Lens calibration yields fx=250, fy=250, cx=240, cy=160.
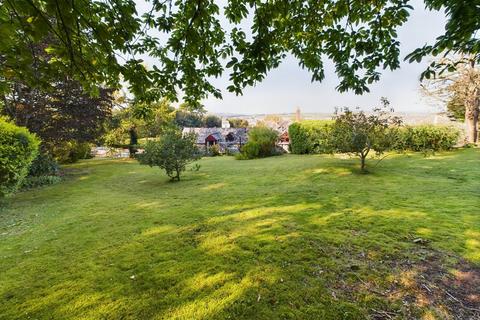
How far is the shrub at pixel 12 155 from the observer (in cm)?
698

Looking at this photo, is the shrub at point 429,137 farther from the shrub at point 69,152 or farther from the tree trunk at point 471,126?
the shrub at point 69,152

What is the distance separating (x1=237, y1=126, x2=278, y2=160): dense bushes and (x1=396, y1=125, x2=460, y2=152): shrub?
1008cm

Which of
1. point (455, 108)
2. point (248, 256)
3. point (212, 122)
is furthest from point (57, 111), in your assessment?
point (212, 122)

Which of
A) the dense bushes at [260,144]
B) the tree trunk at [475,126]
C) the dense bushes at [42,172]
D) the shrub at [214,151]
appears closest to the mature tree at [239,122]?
the shrub at [214,151]

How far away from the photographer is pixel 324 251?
12.0ft

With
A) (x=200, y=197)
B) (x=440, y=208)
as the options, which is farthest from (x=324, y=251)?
(x=200, y=197)

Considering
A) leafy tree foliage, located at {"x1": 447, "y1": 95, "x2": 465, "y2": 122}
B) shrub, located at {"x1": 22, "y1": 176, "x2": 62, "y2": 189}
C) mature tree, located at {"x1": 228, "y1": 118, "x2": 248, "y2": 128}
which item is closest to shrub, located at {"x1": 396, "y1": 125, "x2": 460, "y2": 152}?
leafy tree foliage, located at {"x1": 447, "y1": 95, "x2": 465, "y2": 122}

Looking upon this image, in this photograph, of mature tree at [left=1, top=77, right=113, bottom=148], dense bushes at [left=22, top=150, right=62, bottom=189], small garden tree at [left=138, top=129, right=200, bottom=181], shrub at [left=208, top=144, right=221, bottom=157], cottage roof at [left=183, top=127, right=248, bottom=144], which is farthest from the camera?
cottage roof at [left=183, top=127, right=248, bottom=144]

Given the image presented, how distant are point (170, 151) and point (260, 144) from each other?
12833mm

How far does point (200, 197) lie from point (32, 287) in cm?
476

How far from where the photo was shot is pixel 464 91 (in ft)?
56.4

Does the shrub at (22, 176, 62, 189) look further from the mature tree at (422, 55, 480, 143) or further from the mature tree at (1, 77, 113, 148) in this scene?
the mature tree at (422, 55, 480, 143)

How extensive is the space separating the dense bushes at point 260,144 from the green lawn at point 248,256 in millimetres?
14564

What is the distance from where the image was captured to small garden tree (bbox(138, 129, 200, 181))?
10258 millimetres
